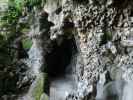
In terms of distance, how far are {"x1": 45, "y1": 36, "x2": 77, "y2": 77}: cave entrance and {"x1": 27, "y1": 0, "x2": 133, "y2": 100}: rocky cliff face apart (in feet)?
4.21

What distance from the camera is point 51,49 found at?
278 inches

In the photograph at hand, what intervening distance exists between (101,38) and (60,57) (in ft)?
7.58

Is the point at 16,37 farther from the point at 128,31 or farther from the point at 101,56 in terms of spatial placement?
the point at 128,31

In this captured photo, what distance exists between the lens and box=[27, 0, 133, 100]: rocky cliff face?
5178mm

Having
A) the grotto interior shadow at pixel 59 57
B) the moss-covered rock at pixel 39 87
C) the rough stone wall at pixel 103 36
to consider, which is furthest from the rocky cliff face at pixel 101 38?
the grotto interior shadow at pixel 59 57

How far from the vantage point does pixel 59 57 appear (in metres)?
7.50

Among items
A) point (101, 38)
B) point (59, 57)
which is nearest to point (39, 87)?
point (59, 57)

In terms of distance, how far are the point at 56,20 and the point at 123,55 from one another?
173 cm

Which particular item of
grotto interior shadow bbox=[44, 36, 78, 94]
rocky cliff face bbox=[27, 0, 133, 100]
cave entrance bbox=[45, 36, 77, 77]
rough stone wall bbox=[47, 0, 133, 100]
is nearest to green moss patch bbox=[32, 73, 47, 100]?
grotto interior shadow bbox=[44, 36, 78, 94]

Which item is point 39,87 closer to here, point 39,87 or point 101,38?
point 39,87

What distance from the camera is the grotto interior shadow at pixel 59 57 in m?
7.07

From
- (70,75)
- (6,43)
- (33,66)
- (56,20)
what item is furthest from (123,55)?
(6,43)

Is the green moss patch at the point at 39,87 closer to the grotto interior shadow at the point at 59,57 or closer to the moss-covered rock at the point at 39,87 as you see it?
the moss-covered rock at the point at 39,87

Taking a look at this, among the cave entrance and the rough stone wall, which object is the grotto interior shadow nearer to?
the cave entrance
